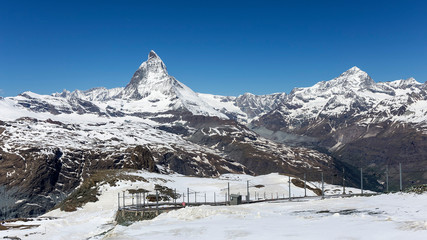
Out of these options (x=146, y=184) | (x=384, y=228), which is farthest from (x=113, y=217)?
(x=384, y=228)

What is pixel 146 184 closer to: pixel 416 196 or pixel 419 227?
pixel 416 196

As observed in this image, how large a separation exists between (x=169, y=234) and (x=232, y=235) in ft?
22.8

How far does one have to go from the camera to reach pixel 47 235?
95.0 m

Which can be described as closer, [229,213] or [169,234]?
[169,234]

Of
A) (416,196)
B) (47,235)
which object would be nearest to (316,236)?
(416,196)

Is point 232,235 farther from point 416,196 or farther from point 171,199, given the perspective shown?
point 171,199

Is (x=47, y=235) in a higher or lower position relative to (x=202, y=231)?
lower

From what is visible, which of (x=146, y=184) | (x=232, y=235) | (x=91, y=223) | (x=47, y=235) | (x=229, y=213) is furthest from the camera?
(x=146, y=184)

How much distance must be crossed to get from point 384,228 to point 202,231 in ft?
59.0

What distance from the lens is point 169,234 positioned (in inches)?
1657

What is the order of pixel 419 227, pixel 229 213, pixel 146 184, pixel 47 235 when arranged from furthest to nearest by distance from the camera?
pixel 146 184
pixel 47 235
pixel 229 213
pixel 419 227

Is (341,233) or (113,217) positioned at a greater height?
(341,233)

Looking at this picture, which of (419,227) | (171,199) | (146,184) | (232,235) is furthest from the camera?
(146,184)

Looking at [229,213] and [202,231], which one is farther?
[229,213]
